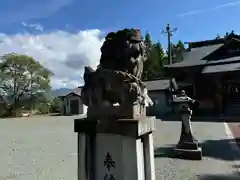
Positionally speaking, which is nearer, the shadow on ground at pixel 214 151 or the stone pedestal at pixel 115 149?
the stone pedestal at pixel 115 149

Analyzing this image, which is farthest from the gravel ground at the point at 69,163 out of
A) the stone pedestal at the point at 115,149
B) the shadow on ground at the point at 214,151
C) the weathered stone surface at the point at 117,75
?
the weathered stone surface at the point at 117,75

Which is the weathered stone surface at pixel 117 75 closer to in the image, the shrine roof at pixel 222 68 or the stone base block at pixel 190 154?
the stone base block at pixel 190 154

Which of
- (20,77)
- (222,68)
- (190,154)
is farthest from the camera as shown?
(20,77)

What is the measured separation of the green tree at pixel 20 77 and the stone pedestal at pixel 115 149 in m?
36.4

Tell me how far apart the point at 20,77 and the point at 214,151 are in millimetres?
33309

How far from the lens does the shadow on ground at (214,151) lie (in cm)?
832

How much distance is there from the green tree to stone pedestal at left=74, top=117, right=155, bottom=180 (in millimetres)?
36419

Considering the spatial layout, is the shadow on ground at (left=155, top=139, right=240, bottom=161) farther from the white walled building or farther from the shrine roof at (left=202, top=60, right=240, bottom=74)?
the white walled building

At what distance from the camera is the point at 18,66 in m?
36.5

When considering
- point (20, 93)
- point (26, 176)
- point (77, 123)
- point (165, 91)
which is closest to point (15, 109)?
point (20, 93)

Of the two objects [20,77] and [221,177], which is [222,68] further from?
[20,77]

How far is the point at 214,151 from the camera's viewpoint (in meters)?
9.05

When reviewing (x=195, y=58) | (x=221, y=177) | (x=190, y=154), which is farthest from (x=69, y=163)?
(x=195, y=58)

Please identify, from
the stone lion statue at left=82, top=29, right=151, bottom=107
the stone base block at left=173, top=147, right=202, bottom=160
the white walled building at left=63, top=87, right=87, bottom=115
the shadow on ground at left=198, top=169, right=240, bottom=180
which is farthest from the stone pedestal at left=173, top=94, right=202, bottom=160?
the white walled building at left=63, top=87, right=87, bottom=115
